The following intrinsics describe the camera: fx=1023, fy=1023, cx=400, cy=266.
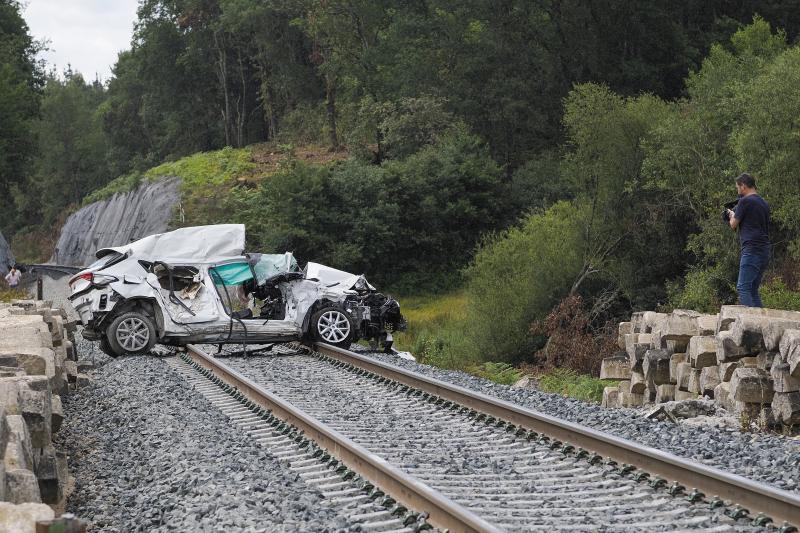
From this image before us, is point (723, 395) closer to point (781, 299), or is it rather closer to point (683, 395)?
point (683, 395)

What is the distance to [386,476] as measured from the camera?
6.86 metres

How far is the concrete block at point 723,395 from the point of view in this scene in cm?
1023

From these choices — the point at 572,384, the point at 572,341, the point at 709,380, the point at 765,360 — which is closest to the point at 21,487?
the point at 765,360

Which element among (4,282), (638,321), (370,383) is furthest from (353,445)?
(4,282)

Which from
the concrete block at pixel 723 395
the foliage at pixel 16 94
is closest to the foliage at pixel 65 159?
the foliage at pixel 16 94

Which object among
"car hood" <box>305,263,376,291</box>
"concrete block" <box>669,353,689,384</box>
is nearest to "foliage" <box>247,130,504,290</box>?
"car hood" <box>305,263,376,291</box>

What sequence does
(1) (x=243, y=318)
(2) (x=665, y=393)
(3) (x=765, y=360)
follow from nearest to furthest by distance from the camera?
(3) (x=765, y=360), (2) (x=665, y=393), (1) (x=243, y=318)

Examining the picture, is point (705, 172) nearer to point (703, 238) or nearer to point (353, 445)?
point (703, 238)

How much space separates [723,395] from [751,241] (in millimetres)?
2218

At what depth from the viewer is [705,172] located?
2781 centimetres

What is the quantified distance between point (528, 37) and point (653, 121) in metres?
23.1

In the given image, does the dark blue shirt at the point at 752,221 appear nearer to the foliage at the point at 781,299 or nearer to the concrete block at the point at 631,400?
the concrete block at the point at 631,400

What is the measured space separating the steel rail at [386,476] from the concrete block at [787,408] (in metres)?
4.00

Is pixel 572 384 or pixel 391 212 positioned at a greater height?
pixel 391 212
